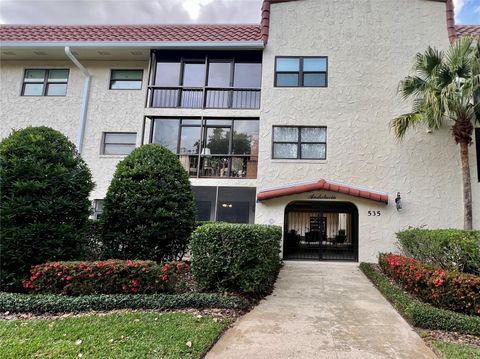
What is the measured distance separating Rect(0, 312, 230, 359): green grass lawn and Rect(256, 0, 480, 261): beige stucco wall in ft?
24.8

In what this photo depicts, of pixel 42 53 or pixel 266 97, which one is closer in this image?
pixel 266 97

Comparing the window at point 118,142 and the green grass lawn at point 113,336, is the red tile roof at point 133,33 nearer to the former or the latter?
the window at point 118,142

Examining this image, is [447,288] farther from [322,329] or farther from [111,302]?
[111,302]

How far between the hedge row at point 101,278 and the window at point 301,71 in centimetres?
→ 996

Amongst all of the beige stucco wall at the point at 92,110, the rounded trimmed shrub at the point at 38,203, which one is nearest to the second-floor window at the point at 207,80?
the beige stucco wall at the point at 92,110

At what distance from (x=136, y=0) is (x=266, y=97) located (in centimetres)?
769

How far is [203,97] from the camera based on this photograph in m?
14.1

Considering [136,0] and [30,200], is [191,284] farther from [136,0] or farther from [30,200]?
[136,0]

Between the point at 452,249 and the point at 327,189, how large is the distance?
516 centimetres

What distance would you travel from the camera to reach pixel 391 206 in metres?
12.3

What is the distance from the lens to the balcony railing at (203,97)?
1412 cm

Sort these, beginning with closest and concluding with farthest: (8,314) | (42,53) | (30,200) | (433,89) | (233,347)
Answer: (233,347) → (8,314) → (30,200) → (433,89) → (42,53)

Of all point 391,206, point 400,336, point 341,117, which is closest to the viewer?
point 400,336

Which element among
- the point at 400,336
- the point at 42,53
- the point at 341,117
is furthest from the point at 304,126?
the point at 42,53
